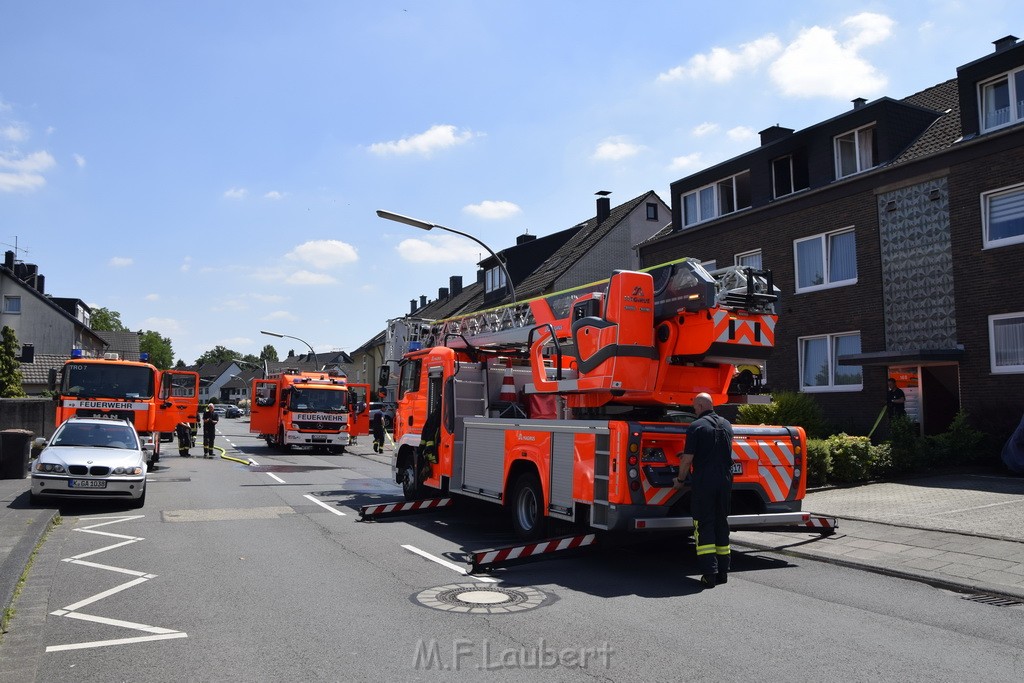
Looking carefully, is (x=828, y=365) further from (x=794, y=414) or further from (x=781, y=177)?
(x=781, y=177)

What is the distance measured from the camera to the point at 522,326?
11.5 metres

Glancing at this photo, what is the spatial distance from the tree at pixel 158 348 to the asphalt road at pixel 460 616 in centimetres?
13156

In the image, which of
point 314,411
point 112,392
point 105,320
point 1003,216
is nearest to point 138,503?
point 112,392

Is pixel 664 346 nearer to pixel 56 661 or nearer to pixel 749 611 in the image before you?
pixel 749 611

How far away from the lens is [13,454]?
16.8 m

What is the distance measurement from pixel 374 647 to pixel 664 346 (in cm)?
472

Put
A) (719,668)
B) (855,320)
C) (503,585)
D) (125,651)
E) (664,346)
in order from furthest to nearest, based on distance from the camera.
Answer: (855,320)
(664,346)
(503,585)
(125,651)
(719,668)

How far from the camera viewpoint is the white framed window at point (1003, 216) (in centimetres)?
1636

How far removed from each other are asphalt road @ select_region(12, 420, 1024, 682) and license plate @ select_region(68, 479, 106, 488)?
1.88 metres

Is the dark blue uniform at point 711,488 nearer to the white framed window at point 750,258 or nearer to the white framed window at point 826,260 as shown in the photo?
the white framed window at point 826,260

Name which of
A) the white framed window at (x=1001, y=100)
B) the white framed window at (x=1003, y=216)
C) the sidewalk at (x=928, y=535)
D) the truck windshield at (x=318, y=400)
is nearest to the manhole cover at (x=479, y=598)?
the sidewalk at (x=928, y=535)

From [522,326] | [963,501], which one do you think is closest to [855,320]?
[963,501]

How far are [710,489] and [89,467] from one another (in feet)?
32.0

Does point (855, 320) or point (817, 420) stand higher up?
point (855, 320)
